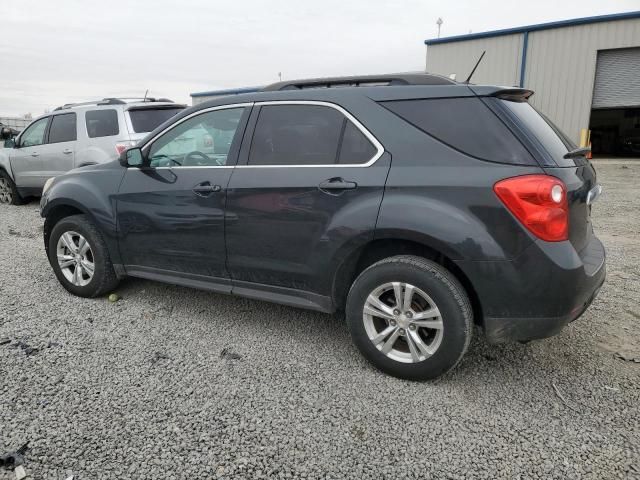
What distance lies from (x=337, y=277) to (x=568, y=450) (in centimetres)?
151

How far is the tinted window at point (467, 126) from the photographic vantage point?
248 cm

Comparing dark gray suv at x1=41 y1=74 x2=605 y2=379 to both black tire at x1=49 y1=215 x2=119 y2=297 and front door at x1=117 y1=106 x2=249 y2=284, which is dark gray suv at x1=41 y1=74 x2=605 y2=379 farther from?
black tire at x1=49 y1=215 x2=119 y2=297

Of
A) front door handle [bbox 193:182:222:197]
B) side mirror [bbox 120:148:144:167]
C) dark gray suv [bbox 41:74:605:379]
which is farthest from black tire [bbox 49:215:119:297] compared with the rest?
→ front door handle [bbox 193:182:222:197]

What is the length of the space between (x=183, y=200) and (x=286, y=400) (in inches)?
65.1

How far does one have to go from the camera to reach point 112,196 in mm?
3812

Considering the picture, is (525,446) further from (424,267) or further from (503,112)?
(503,112)

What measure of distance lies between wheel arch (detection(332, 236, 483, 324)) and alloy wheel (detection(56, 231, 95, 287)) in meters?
2.35

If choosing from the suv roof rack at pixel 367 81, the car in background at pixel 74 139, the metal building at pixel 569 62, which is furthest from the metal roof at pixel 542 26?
the suv roof rack at pixel 367 81

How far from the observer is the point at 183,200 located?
135 inches

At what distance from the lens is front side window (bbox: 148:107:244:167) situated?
3.39 m

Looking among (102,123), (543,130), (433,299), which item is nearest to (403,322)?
(433,299)

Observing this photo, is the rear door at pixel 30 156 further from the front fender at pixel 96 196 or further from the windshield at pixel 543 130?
the windshield at pixel 543 130

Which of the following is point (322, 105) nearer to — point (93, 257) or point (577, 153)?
point (577, 153)

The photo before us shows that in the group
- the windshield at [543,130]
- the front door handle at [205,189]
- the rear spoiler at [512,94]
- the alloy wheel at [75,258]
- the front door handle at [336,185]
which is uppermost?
the rear spoiler at [512,94]
